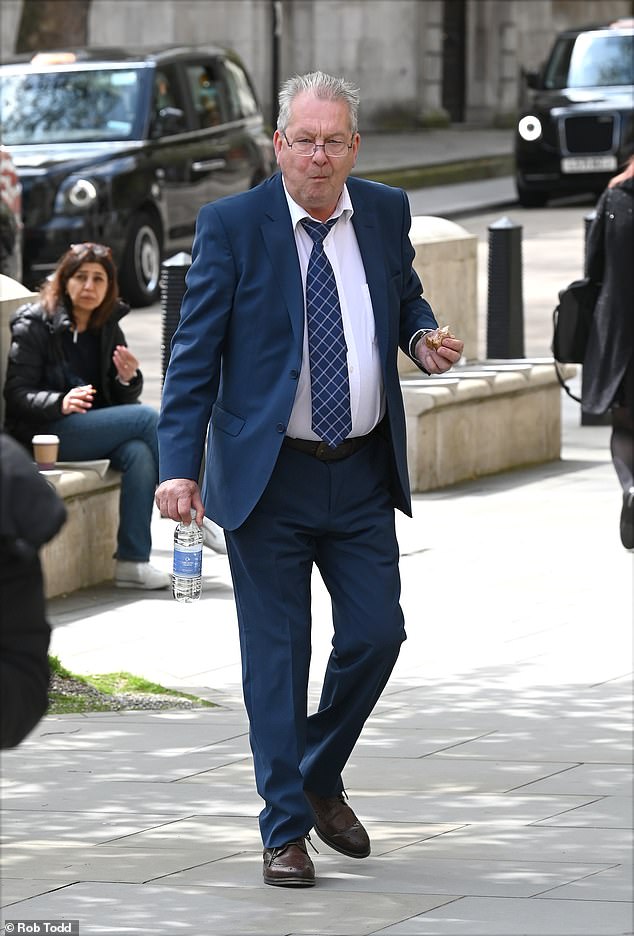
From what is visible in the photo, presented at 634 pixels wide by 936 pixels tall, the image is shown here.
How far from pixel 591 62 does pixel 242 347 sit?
22.4 m

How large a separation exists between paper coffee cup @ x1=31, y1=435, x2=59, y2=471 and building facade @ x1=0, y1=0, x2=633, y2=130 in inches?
765

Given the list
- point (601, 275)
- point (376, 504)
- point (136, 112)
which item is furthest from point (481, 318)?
point (376, 504)

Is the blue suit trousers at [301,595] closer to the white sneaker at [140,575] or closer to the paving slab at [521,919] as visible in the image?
the paving slab at [521,919]

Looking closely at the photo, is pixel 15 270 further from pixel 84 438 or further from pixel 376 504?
pixel 376 504

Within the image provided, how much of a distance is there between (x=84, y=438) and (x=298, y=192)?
394cm

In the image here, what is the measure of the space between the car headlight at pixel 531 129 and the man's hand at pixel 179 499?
66.6 ft

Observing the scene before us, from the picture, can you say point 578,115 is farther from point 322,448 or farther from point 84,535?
point 322,448

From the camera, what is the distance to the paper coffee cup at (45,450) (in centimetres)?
896

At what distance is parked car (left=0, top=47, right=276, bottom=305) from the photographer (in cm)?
1778

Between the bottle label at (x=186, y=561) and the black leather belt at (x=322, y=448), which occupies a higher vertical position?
the black leather belt at (x=322, y=448)

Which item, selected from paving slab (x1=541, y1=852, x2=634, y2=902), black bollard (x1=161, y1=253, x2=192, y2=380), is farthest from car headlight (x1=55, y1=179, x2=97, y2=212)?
paving slab (x1=541, y1=852, x2=634, y2=902)

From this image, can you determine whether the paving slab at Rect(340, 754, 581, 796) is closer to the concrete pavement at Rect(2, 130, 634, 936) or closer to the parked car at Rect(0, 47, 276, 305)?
the concrete pavement at Rect(2, 130, 634, 936)

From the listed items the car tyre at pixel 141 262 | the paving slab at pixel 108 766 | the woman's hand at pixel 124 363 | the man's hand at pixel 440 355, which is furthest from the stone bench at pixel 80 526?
the car tyre at pixel 141 262

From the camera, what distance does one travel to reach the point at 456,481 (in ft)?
38.3
